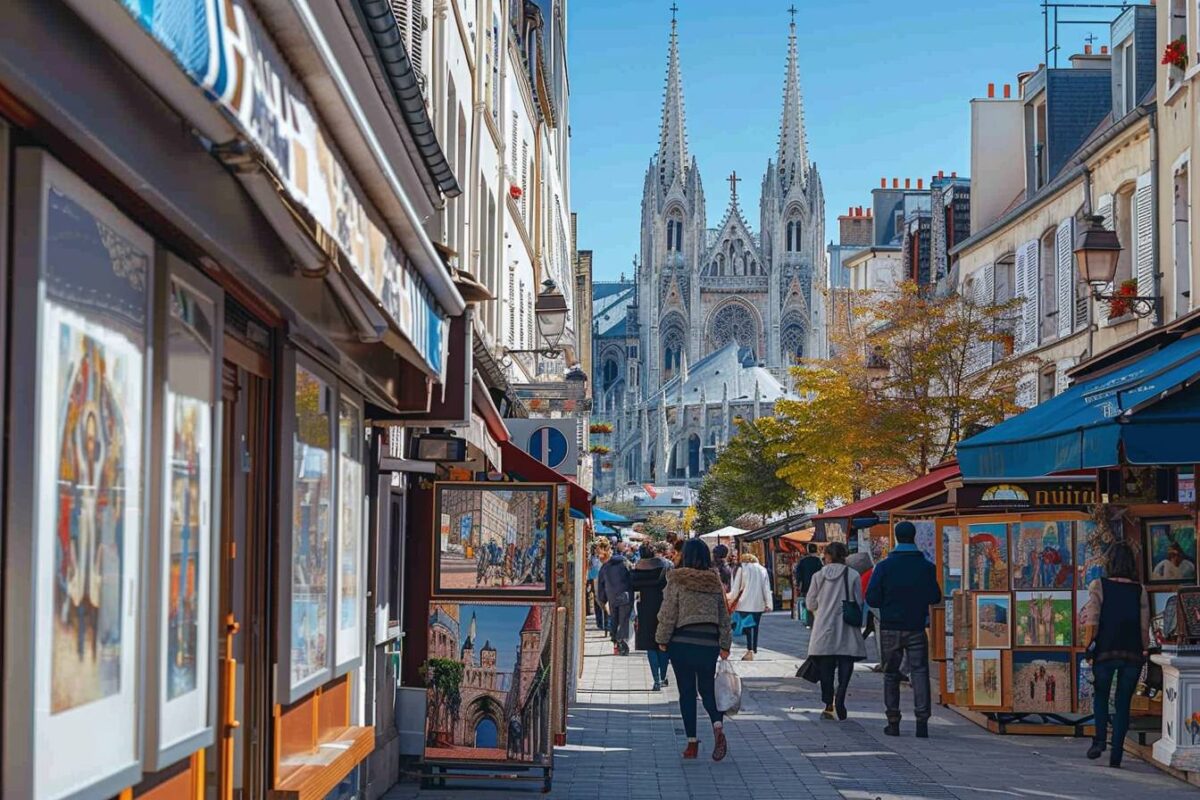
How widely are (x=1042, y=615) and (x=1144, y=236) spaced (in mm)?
10069

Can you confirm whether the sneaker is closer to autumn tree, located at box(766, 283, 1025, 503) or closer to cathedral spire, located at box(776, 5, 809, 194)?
autumn tree, located at box(766, 283, 1025, 503)

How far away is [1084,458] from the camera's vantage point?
948 centimetres

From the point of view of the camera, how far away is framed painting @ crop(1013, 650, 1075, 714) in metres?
13.5

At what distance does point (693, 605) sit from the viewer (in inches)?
473

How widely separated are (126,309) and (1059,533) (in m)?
11.2

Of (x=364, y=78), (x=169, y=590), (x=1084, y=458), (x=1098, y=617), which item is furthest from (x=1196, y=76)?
(x=169, y=590)

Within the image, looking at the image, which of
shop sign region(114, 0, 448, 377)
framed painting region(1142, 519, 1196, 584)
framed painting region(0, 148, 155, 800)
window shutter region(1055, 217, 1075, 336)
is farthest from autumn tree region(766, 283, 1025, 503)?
framed painting region(0, 148, 155, 800)

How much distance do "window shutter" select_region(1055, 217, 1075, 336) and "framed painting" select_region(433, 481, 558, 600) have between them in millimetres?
18735

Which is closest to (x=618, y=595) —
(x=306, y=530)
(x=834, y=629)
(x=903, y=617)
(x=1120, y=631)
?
(x=834, y=629)

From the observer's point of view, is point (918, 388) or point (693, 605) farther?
point (918, 388)

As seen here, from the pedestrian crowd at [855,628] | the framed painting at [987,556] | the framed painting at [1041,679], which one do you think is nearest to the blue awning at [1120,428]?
the pedestrian crowd at [855,628]

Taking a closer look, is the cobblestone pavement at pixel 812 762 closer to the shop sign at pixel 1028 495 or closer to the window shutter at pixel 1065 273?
the shop sign at pixel 1028 495

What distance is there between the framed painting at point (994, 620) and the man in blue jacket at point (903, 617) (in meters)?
0.37

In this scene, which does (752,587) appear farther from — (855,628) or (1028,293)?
(1028,293)
